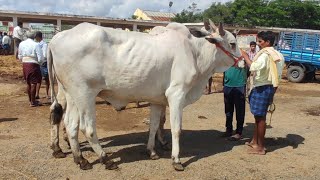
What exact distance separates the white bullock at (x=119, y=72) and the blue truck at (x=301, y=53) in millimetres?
12526

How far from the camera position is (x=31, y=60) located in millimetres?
9719

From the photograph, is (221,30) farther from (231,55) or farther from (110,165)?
(110,165)

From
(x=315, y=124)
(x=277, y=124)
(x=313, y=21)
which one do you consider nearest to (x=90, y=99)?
(x=277, y=124)

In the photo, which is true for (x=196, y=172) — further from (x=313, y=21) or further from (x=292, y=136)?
(x=313, y=21)

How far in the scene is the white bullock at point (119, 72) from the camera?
529 cm

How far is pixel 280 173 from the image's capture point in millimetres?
5695

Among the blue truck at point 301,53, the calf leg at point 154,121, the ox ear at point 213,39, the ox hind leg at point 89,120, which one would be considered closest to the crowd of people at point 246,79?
the ox ear at point 213,39

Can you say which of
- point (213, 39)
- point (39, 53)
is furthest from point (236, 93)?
point (39, 53)

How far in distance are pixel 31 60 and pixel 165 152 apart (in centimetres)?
484

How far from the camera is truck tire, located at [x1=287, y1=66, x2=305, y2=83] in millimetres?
17719

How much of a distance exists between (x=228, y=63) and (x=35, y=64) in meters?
5.27

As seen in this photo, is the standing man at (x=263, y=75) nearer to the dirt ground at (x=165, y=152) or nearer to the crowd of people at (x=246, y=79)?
the crowd of people at (x=246, y=79)

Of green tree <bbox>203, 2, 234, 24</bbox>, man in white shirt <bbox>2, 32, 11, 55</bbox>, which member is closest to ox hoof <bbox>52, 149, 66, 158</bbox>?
man in white shirt <bbox>2, 32, 11, 55</bbox>

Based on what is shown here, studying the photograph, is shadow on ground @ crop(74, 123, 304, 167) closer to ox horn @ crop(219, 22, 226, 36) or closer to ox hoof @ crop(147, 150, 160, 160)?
ox hoof @ crop(147, 150, 160, 160)
